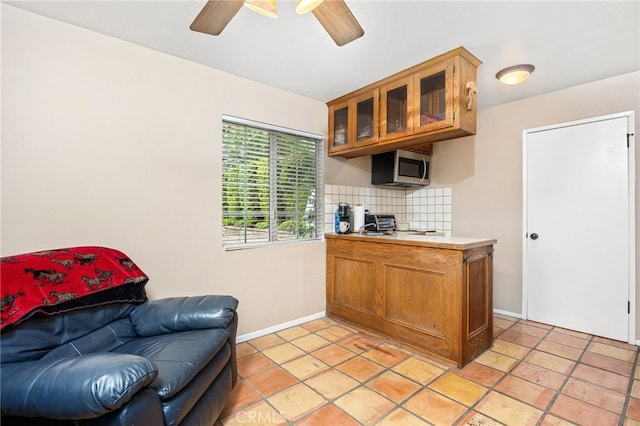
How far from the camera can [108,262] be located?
5.96 ft

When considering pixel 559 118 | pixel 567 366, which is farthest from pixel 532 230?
pixel 567 366

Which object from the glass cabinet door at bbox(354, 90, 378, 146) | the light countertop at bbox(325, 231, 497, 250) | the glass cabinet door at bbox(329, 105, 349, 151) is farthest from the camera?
A: the glass cabinet door at bbox(329, 105, 349, 151)

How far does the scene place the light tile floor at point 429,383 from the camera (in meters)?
1.69

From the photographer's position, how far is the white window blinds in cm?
270

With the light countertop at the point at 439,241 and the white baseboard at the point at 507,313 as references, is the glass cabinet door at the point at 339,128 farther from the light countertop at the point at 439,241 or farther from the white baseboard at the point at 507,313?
the white baseboard at the point at 507,313

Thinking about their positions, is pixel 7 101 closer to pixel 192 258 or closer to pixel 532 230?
pixel 192 258

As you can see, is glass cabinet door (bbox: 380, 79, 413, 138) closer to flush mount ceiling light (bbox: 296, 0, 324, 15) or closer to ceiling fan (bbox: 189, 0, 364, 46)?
ceiling fan (bbox: 189, 0, 364, 46)

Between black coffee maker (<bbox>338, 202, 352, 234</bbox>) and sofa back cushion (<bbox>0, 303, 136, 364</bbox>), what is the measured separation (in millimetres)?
2041

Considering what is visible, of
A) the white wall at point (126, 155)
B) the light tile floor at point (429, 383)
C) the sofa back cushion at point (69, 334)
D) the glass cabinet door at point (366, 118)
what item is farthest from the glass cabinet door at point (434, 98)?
the sofa back cushion at point (69, 334)

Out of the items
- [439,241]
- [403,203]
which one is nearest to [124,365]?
[439,241]

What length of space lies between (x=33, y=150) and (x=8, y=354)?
1.19 m

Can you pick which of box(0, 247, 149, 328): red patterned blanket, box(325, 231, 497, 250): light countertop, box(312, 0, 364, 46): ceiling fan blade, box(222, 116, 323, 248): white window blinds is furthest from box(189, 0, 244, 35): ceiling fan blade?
box(325, 231, 497, 250): light countertop

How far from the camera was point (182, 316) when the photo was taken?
5.96ft

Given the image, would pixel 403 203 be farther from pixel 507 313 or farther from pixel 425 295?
pixel 425 295
